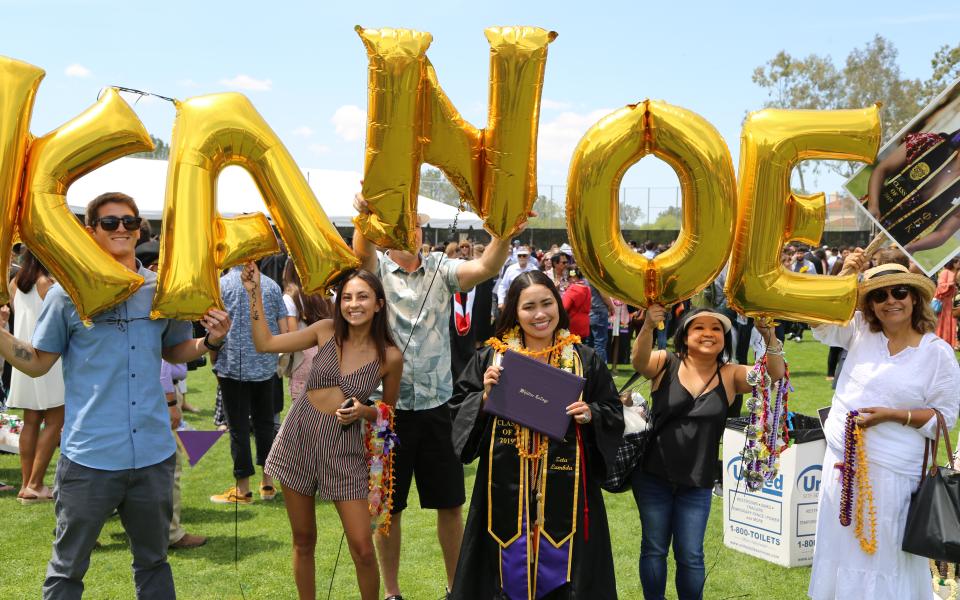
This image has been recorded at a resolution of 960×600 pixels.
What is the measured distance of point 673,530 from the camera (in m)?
3.98

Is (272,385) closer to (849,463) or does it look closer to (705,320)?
(705,320)

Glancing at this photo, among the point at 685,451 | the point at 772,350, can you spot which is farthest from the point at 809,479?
the point at 772,350

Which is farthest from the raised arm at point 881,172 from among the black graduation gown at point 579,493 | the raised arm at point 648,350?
the black graduation gown at point 579,493

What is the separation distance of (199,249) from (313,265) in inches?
16.6

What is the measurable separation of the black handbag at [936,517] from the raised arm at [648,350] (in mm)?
1257

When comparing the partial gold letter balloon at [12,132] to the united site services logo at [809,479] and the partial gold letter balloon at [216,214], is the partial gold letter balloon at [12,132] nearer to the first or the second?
the partial gold letter balloon at [216,214]

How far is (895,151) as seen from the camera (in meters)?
3.21

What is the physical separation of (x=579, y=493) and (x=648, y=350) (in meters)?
0.74

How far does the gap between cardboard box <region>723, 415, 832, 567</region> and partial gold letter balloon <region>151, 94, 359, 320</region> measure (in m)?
3.04

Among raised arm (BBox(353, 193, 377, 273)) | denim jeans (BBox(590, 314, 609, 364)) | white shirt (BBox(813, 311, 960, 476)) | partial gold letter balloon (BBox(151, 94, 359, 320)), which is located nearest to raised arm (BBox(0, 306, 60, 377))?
partial gold letter balloon (BBox(151, 94, 359, 320))

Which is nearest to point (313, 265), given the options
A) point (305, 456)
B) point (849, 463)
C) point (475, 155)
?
point (475, 155)

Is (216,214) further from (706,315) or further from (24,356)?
(706,315)

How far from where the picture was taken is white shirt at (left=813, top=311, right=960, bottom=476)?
12.2 feet

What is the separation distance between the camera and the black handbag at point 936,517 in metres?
3.57
